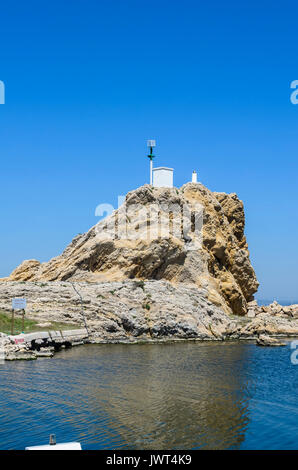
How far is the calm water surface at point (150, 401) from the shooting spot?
22.3 metres

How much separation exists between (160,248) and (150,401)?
43.3 meters

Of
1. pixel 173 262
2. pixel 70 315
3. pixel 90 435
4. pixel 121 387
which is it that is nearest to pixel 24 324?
pixel 70 315

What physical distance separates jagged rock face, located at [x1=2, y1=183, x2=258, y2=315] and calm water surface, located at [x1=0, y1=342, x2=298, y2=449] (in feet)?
83.8

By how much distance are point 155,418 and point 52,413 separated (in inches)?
207

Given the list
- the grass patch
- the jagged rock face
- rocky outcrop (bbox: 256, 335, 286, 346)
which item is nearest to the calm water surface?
the grass patch

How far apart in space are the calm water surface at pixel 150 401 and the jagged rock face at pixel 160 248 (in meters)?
25.5

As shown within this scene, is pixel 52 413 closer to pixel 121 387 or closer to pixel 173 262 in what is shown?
pixel 121 387

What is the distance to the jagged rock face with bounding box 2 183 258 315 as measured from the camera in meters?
72.0

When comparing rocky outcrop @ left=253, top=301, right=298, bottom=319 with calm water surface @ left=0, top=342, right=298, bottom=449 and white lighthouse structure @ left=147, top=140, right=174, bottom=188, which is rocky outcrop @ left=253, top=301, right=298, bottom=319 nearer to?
white lighthouse structure @ left=147, top=140, right=174, bottom=188

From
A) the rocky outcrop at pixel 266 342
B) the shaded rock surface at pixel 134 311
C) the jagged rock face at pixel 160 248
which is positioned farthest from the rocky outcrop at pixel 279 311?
the rocky outcrop at pixel 266 342

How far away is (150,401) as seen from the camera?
95.6ft

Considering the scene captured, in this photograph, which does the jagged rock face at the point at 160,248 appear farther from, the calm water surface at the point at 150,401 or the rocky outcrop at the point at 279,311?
the calm water surface at the point at 150,401

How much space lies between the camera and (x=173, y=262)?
73.6 m

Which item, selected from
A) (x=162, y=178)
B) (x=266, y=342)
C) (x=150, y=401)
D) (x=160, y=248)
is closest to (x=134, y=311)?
(x=160, y=248)
